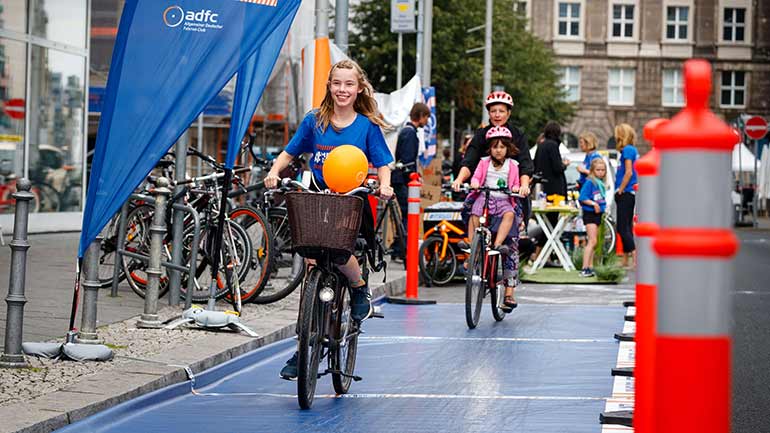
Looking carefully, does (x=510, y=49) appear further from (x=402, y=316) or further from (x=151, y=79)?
(x=151, y=79)

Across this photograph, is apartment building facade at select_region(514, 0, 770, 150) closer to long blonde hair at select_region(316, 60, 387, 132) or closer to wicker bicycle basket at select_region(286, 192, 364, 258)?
long blonde hair at select_region(316, 60, 387, 132)

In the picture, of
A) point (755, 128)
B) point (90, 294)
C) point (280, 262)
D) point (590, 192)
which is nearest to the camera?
point (90, 294)

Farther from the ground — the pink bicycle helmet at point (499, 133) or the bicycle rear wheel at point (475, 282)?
the pink bicycle helmet at point (499, 133)

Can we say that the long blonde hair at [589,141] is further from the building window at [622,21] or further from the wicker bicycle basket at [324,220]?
the building window at [622,21]

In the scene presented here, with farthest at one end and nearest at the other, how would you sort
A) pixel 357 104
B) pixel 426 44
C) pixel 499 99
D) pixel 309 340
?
1. pixel 426 44
2. pixel 499 99
3. pixel 357 104
4. pixel 309 340

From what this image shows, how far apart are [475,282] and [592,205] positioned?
6.83 m

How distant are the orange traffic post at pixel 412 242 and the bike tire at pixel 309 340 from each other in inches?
229

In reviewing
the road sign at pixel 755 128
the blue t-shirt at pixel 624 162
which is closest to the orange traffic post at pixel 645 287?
the blue t-shirt at pixel 624 162

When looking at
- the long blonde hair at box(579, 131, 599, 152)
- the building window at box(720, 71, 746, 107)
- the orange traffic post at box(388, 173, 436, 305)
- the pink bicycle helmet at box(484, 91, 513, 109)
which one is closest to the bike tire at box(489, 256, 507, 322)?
the pink bicycle helmet at box(484, 91, 513, 109)

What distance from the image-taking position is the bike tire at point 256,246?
10453 millimetres

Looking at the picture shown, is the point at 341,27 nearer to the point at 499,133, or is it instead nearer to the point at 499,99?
the point at 499,99

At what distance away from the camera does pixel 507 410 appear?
269 inches

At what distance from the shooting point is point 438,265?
15.6 meters

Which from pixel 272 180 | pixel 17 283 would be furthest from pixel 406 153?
pixel 17 283
